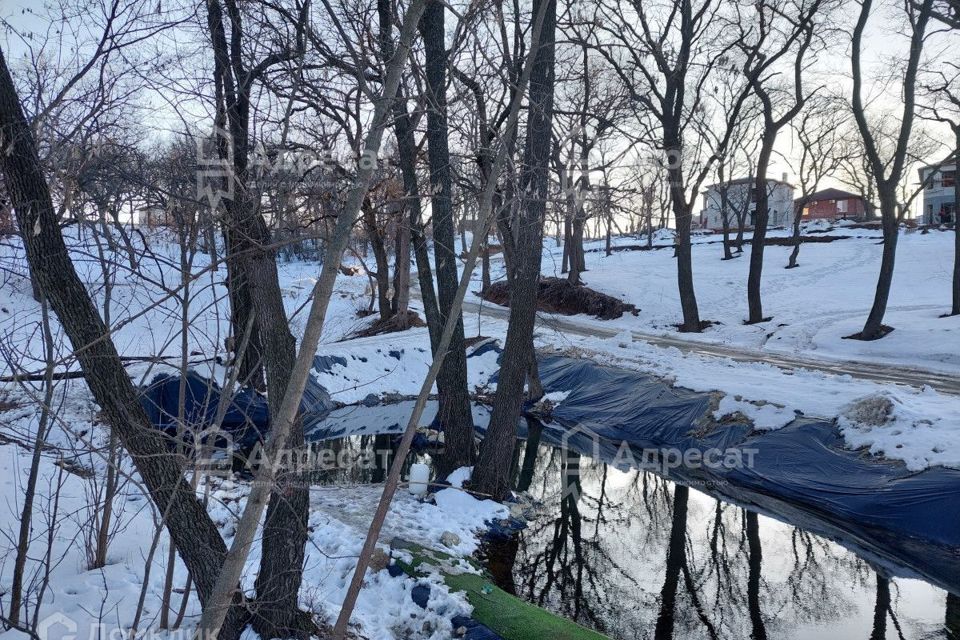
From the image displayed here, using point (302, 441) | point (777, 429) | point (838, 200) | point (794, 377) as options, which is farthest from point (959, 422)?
point (838, 200)

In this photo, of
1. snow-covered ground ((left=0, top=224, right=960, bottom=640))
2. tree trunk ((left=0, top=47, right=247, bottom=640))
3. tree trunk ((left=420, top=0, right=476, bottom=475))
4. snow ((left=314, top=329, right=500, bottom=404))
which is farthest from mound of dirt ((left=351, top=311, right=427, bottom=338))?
tree trunk ((left=0, top=47, right=247, bottom=640))

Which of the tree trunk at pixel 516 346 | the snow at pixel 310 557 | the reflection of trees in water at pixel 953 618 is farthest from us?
the tree trunk at pixel 516 346

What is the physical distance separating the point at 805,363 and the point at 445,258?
35.2ft

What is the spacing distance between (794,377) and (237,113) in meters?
11.5

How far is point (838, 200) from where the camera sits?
64.1m

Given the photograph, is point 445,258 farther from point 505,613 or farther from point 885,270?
point 885,270

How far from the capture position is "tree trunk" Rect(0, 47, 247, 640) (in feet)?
12.3

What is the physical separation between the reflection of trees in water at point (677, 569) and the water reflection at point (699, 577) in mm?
14

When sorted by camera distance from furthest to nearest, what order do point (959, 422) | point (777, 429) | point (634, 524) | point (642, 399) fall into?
point (642, 399) → point (777, 429) → point (634, 524) → point (959, 422)

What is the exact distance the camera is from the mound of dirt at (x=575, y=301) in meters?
26.7

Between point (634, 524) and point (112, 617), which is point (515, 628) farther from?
point (634, 524)

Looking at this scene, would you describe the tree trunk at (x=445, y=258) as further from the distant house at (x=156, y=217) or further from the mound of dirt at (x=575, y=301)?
the mound of dirt at (x=575, y=301)

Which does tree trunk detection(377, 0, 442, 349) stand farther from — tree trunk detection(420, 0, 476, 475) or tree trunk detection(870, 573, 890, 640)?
tree trunk detection(870, 573, 890, 640)

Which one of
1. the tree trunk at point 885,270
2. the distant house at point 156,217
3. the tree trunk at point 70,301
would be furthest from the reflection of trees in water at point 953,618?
the tree trunk at point 885,270
